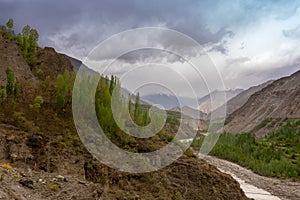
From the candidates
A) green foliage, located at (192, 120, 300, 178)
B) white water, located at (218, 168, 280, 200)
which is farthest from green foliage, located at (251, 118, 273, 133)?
white water, located at (218, 168, 280, 200)

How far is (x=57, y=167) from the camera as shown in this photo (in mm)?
16297

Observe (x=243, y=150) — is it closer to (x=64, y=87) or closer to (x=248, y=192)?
(x=248, y=192)

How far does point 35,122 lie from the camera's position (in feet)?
60.8

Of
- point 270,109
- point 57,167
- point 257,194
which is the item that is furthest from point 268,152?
point 270,109

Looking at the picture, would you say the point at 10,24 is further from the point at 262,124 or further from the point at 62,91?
the point at 262,124

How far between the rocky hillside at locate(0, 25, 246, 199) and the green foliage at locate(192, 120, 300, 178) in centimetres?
4343

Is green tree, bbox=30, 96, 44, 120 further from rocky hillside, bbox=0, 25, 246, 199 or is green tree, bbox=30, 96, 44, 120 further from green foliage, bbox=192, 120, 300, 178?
green foliage, bbox=192, 120, 300, 178

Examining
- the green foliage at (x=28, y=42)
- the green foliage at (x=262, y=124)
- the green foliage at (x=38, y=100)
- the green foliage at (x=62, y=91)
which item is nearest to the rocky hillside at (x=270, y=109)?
the green foliage at (x=262, y=124)

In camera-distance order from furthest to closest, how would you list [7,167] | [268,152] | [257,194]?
[268,152] → [257,194] → [7,167]

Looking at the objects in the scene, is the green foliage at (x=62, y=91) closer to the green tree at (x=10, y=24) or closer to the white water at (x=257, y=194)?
the green tree at (x=10, y=24)

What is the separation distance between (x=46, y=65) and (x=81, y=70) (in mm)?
5717

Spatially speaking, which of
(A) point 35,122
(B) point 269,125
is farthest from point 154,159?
(B) point 269,125

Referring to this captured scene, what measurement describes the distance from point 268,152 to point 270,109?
7499cm

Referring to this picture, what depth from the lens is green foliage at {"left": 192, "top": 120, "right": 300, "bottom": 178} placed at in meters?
62.5
